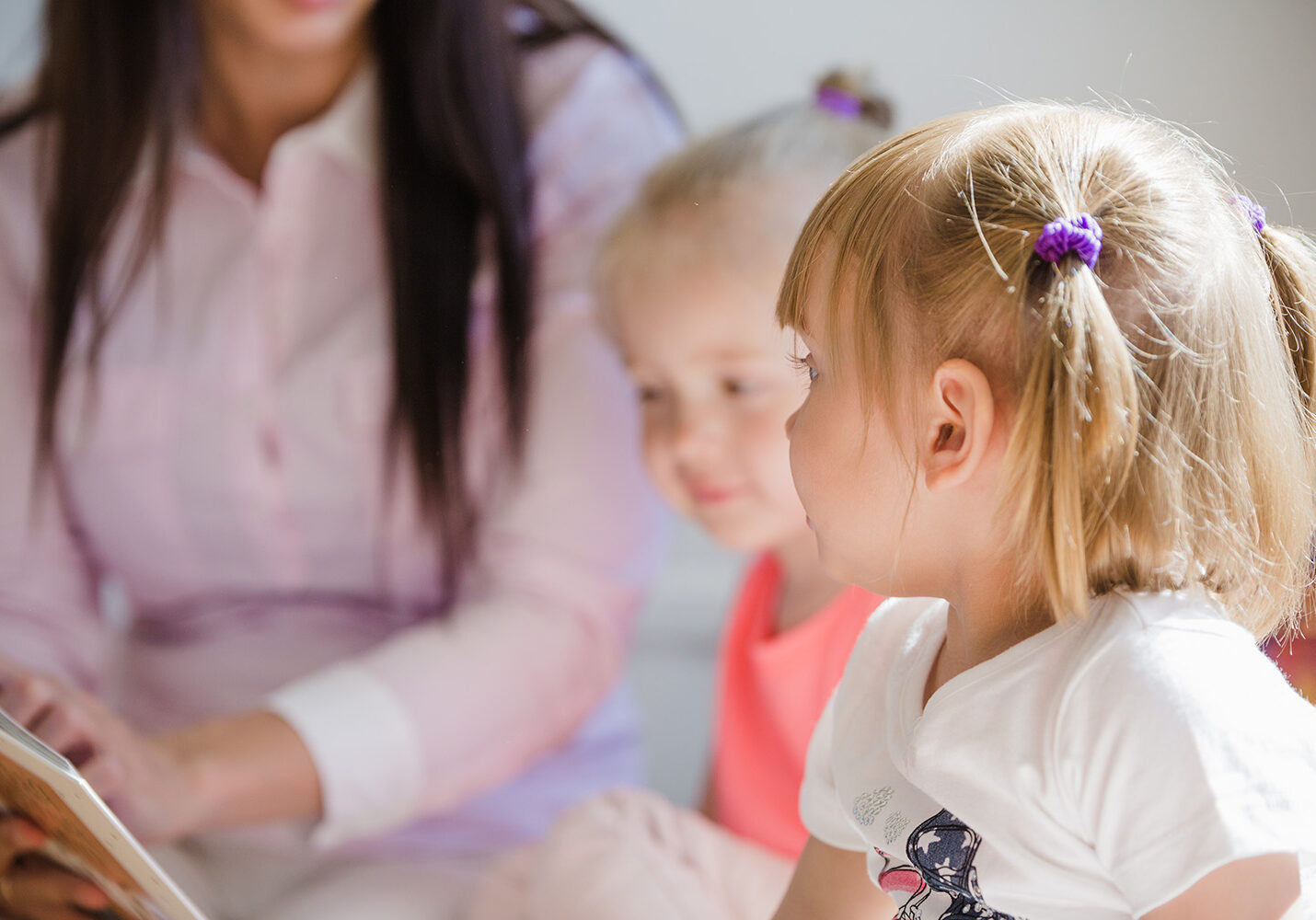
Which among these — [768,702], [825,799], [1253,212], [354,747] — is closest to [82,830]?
[354,747]

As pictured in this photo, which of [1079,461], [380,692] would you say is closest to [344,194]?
[380,692]

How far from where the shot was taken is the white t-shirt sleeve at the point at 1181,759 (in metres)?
0.35

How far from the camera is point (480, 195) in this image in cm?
73

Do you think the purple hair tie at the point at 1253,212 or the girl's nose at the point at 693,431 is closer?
the purple hair tie at the point at 1253,212

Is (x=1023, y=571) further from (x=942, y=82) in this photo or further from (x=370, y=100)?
(x=370, y=100)

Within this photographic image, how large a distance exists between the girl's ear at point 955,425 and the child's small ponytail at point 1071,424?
0.05 ft

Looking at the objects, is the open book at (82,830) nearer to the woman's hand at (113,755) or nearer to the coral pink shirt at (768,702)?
the woman's hand at (113,755)

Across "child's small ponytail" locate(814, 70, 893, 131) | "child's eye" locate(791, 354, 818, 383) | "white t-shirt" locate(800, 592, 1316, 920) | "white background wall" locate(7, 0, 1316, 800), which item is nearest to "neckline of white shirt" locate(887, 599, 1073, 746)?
"white t-shirt" locate(800, 592, 1316, 920)

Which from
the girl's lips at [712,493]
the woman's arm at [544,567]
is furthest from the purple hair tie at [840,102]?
the girl's lips at [712,493]

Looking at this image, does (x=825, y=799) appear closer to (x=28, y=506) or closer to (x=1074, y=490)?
(x=1074, y=490)

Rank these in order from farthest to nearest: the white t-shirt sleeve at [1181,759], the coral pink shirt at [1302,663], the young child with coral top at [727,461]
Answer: the young child with coral top at [727,461]
the coral pink shirt at [1302,663]
the white t-shirt sleeve at [1181,759]

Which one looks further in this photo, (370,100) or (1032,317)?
(370,100)

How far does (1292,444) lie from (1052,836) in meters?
0.15

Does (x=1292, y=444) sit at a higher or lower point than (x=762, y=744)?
higher
